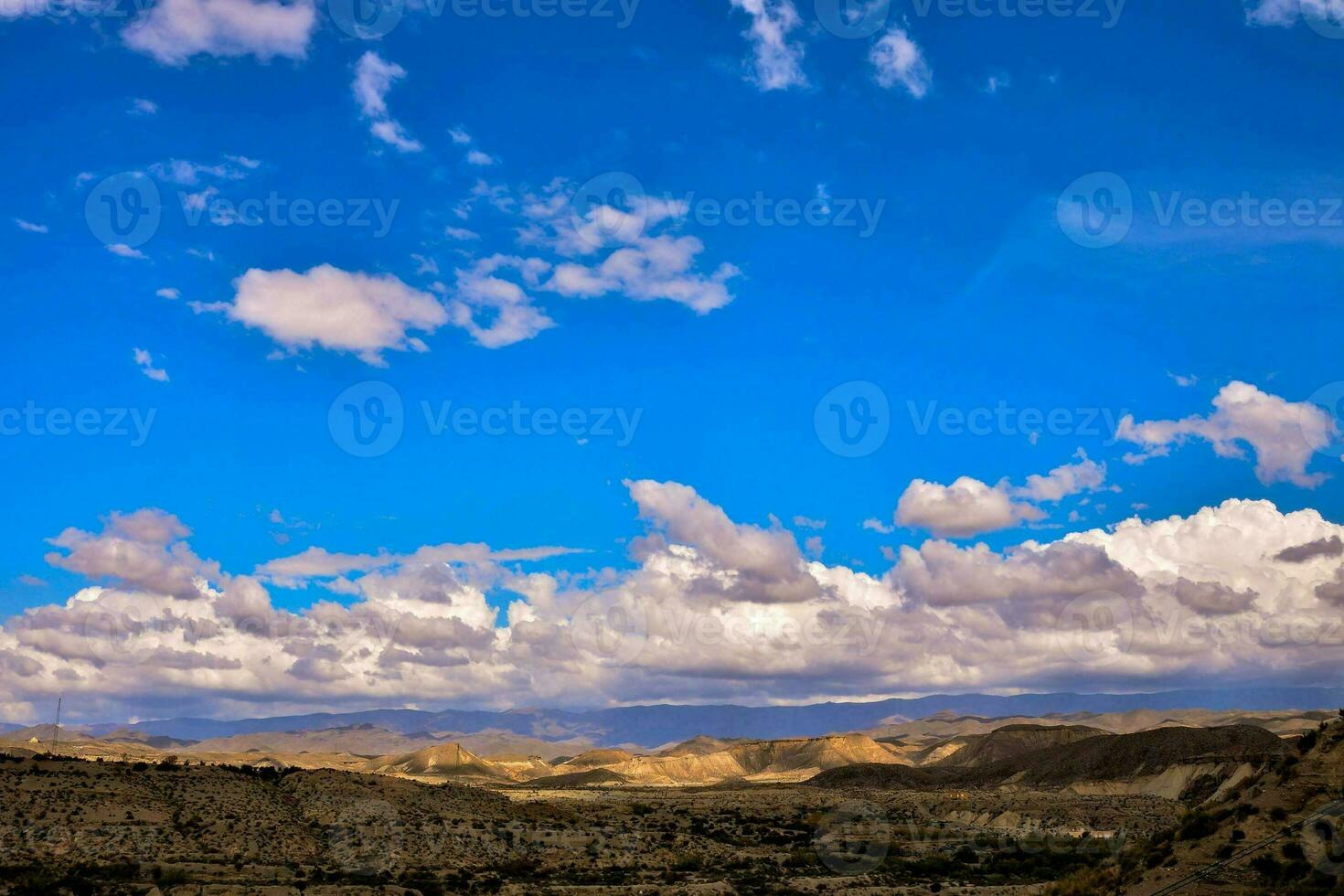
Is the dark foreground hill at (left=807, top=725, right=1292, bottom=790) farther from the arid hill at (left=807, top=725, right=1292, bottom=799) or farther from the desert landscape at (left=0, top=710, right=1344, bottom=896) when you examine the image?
the desert landscape at (left=0, top=710, right=1344, bottom=896)

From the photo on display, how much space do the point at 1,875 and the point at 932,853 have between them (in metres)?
47.0

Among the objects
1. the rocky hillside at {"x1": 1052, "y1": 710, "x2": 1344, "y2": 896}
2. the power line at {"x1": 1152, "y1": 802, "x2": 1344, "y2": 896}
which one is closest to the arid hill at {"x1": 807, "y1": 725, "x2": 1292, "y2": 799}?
the rocky hillside at {"x1": 1052, "y1": 710, "x2": 1344, "y2": 896}

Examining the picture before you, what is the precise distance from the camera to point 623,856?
5741 cm

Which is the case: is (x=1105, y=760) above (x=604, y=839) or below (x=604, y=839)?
below

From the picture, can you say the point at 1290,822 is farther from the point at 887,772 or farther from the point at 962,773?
the point at 962,773

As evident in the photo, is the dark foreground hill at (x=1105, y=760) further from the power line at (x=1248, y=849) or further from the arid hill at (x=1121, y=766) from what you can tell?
the power line at (x=1248, y=849)

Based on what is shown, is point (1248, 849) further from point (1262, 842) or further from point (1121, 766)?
point (1121, 766)

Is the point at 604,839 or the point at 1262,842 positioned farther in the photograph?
the point at 604,839

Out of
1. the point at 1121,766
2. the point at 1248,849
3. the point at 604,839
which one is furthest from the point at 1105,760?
the point at 1248,849

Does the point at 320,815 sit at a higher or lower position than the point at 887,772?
higher

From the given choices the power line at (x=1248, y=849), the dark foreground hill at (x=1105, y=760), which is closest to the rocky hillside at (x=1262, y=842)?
the power line at (x=1248, y=849)

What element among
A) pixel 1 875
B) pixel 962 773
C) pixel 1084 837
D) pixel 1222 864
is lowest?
pixel 962 773

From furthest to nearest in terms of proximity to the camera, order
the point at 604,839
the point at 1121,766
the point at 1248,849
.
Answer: the point at 1121,766, the point at 604,839, the point at 1248,849

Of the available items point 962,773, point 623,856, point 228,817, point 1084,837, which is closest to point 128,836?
point 228,817
